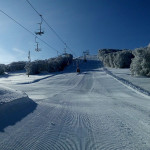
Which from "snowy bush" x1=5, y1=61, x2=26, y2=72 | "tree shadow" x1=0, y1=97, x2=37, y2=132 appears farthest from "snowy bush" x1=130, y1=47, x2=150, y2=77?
"snowy bush" x1=5, y1=61, x2=26, y2=72

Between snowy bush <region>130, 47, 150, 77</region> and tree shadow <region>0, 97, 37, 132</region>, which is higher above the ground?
snowy bush <region>130, 47, 150, 77</region>

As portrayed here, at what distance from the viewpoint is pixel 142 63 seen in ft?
A: 102

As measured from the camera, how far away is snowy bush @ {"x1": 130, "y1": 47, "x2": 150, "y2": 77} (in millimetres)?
30797

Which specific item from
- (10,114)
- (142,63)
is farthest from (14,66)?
(10,114)

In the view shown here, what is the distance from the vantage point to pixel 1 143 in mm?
4387

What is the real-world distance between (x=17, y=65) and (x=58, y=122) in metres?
96.7

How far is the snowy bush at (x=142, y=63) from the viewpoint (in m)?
30.8

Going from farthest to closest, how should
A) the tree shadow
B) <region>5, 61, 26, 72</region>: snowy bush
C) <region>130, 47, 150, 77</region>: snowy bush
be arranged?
<region>5, 61, 26, 72</region>: snowy bush, <region>130, 47, 150, 77</region>: snowy bush, the tree shadow

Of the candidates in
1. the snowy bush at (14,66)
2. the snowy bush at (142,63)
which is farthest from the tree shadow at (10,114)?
the snowy bush at (14,66)

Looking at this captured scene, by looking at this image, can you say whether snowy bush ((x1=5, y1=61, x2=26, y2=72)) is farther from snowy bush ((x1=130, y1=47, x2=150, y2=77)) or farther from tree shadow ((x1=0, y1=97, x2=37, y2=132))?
Result: tree shadow ((x1=0, y1=97, x2=37, y2=132))

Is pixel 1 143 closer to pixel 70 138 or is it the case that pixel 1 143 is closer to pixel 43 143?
pixel 43 143

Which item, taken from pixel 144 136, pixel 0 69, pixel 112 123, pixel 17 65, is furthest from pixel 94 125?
pixel 17 65

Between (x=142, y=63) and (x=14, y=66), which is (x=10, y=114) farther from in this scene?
(x=14, y=66)

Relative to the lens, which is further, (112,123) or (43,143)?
(112,123)
